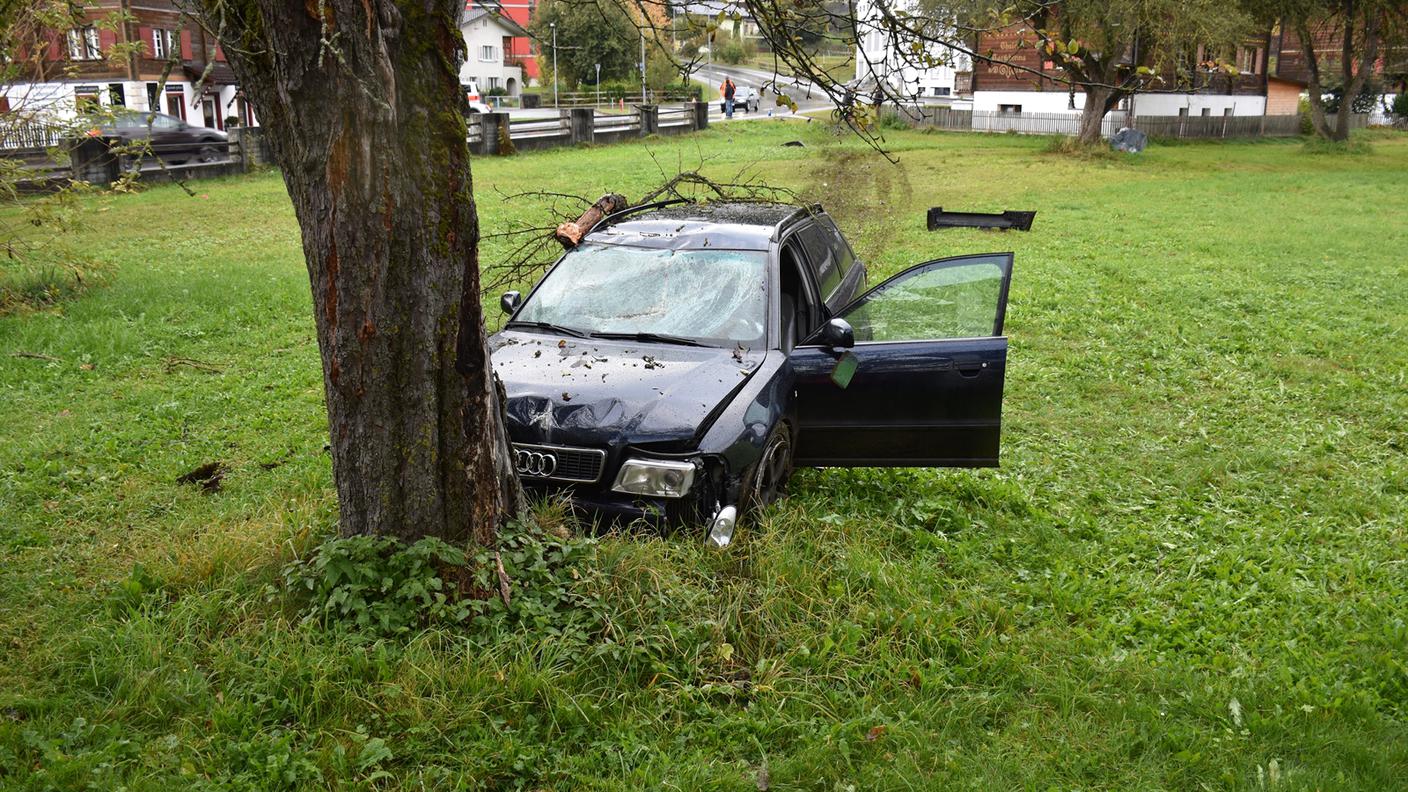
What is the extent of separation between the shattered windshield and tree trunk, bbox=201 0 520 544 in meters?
1.99

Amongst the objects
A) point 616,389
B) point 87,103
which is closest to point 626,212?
point 616,389

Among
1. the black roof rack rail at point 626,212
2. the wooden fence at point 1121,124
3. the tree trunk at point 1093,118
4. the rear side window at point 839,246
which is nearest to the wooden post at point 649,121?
the wooden fence at point 1121,124

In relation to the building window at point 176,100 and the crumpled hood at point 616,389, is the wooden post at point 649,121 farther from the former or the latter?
the crumpled hood at point 616,389

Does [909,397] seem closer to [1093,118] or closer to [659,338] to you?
[659,338]

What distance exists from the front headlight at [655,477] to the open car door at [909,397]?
125 centimetres

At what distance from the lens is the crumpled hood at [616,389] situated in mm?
5133

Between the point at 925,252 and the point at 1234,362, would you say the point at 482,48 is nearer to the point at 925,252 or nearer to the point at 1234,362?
the point at 925,252

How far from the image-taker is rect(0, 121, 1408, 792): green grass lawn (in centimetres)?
371

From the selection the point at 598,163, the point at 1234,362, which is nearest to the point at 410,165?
the point at 1234,362

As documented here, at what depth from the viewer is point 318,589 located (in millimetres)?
4238

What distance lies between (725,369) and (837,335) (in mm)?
662

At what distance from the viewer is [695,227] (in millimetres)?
7031

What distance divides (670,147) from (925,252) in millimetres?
21038

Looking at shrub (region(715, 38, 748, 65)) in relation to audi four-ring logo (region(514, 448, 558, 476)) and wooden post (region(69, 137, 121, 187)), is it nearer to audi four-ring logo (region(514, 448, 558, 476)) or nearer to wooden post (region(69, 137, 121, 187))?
wooden post (region(69, 137, 121, 187))
